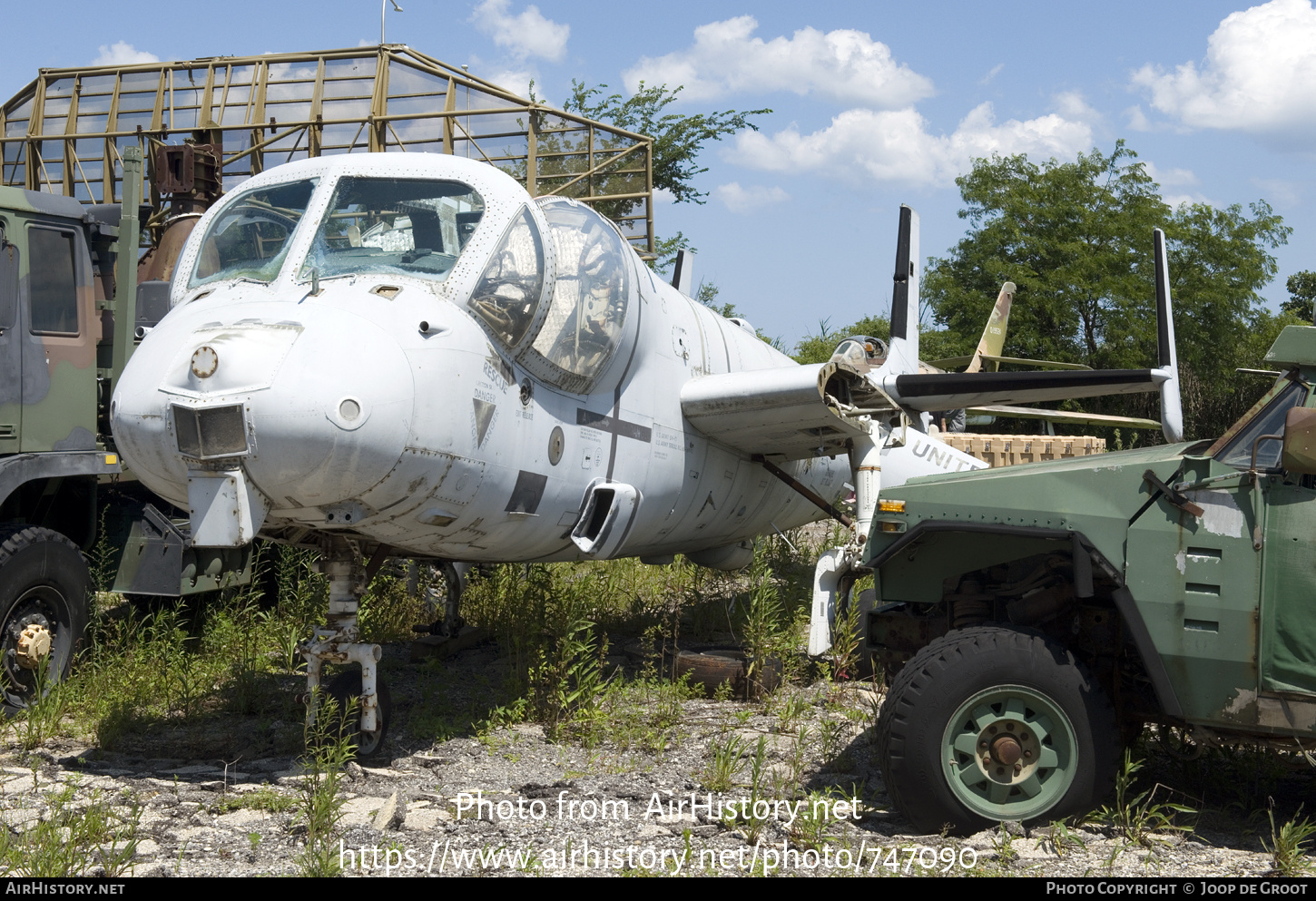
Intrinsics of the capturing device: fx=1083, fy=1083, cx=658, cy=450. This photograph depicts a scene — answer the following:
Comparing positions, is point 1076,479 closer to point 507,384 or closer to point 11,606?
point 507,384

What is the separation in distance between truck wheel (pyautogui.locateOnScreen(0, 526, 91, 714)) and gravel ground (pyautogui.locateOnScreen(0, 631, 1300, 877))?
0.72 m

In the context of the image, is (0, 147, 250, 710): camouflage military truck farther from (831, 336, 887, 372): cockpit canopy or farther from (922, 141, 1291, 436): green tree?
(922, 141, 1291, 436): green tree

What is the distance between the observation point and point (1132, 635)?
4566mm

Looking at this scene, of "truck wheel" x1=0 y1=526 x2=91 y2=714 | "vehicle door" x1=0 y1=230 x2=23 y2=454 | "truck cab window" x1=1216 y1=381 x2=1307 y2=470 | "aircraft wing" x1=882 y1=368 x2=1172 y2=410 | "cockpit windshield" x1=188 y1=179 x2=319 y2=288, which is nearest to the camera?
"truck cab window" x1=1216 y1=381 x2=1307 y2=470

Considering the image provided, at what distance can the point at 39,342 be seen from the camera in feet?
23.4

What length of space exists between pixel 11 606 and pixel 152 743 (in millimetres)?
1222

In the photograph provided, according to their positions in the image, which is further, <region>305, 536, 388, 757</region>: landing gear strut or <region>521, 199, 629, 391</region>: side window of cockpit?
<region>521, 199, 629, 391</region>: side window of cockpit

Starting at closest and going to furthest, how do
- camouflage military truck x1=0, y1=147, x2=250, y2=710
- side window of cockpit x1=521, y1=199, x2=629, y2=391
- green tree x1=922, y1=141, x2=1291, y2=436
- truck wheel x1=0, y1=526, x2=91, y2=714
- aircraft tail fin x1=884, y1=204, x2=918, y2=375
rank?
side window of cockpit x1=521, y1=199, x2=629, y2=391
truck wheel x1=0, y1=526, x2=91, y2=714
camouflage military truck x1=0, y1=147, x2=250, y2=710
aircraft tail fin x1=884, y1=204, x2=918, y2=375
green tree x1=922, y1=141, x2=1291, y2=436

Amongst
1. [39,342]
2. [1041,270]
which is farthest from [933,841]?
[1041,270]

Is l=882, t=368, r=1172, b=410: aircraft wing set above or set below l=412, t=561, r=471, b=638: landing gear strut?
above

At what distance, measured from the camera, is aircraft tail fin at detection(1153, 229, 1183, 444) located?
7367mm

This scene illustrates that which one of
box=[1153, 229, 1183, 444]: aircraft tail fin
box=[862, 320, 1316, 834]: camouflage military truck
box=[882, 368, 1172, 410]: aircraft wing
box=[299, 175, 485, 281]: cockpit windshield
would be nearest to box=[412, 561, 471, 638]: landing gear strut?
box=[299, 175, 485, 281]: cockpit windshield

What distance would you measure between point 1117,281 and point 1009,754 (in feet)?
94.7

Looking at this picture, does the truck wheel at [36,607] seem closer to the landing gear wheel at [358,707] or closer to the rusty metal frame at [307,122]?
the landing gear wheel at [358,707]
